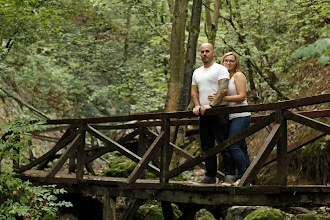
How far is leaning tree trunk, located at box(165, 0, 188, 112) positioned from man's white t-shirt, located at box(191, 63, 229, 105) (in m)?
4.06

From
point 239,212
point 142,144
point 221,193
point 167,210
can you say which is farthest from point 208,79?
point 239,212

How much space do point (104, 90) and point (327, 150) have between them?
32.9ft

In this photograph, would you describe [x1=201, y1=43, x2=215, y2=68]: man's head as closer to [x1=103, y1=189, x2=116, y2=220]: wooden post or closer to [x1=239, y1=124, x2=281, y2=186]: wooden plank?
[x1=239, y1=124, x2=281, y2=186]: wooden plank

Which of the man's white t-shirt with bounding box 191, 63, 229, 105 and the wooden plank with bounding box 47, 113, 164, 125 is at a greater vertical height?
the man's white t-shirt with bounding box 191, 63, 229, 105

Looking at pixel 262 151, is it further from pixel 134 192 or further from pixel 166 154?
pixel 134 192

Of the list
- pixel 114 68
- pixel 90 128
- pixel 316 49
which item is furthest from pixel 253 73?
pixel 316 49

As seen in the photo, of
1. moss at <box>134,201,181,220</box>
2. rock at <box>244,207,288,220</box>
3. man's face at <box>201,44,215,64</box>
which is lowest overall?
moss at <box>134,201,181,220</box>

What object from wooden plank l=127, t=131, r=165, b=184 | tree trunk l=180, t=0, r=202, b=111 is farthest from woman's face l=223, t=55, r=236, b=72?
tree trunk l=180, t=0, r=202, b=111

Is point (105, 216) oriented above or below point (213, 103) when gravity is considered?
below

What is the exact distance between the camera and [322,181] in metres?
9.70

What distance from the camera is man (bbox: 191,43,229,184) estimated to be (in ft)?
18.5

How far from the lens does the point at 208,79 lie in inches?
227

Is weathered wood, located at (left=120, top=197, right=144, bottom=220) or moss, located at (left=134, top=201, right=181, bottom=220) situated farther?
moss, located at (left=134, top=201, right=181, bottom=220)

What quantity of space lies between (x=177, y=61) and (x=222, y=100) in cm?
457
